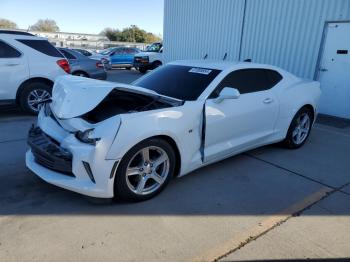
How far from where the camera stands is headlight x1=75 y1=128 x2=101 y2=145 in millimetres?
3139

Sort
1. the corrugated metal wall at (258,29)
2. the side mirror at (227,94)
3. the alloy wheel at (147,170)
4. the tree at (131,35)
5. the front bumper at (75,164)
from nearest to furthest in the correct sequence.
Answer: the front bumper at (75,164), the alloy wheel at (147,170), the side mirror at (227,94), the corrugated metal wall at (258,29), the tree at (131,35)

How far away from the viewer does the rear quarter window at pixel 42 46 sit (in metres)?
7.12

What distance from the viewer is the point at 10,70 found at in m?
6.84

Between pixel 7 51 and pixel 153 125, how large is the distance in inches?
198

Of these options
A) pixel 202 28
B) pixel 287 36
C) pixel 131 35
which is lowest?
pixel 131 35

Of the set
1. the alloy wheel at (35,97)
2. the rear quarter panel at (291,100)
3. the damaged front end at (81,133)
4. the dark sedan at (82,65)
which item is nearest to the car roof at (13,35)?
the alloy wheel at (35,97)

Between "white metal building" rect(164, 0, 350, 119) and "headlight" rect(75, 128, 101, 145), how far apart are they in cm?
709

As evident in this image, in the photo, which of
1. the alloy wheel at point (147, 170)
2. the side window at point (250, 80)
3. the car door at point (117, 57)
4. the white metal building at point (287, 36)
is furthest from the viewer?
the car door at point (117, 57)

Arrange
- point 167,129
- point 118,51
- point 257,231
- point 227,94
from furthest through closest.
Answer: point 118,51
point 227,94
point 167,129
point 257,231

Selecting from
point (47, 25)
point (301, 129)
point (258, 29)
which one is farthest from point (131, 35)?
point (301, 129)

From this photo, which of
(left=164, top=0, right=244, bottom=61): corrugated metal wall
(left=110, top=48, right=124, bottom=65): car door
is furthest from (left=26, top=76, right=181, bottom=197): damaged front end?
(left=110, top=48, right=124, bottom=65): car door

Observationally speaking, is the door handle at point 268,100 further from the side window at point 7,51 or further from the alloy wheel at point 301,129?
the side window at point 7,51

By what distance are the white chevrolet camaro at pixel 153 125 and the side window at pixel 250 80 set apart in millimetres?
14

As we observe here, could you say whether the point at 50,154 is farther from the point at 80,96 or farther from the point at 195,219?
the point at 195,219
